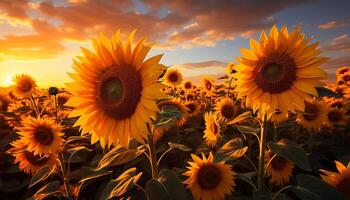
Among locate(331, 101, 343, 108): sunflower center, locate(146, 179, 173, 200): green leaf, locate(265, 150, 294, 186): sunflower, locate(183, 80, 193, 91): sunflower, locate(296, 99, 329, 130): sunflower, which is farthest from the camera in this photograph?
locate(183, 80, 193, 91): sunflower

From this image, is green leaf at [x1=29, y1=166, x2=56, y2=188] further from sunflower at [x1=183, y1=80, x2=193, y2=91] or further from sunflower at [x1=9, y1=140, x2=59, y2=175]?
sunflower at [x1=183, y1=80, x2=193, y2=91]

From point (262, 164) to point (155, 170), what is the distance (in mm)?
1204

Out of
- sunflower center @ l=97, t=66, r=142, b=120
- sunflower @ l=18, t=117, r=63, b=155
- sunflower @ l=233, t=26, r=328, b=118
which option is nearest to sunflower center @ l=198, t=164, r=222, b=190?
sunflower @ l=233, t=26, r=328, b=118

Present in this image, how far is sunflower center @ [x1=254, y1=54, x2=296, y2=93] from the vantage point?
3.26 m

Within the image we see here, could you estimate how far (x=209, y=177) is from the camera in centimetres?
406

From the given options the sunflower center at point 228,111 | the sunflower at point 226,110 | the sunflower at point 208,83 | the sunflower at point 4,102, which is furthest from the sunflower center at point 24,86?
the sunflower at point 208,83

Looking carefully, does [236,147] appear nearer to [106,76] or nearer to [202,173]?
[202,173]

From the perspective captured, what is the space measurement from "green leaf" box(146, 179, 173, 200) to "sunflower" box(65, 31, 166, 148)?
39cm

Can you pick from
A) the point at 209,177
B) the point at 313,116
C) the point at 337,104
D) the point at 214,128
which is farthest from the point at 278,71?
the point at 337,104

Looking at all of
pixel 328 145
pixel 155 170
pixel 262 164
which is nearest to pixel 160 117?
pixel 155 170

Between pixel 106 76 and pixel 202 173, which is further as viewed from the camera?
pixel 202 173

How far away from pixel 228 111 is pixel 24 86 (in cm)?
654

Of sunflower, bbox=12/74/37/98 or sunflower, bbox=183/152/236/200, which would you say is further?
sunflower, bbox=12/74/37/98

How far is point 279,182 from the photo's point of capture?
4484 millimetres
